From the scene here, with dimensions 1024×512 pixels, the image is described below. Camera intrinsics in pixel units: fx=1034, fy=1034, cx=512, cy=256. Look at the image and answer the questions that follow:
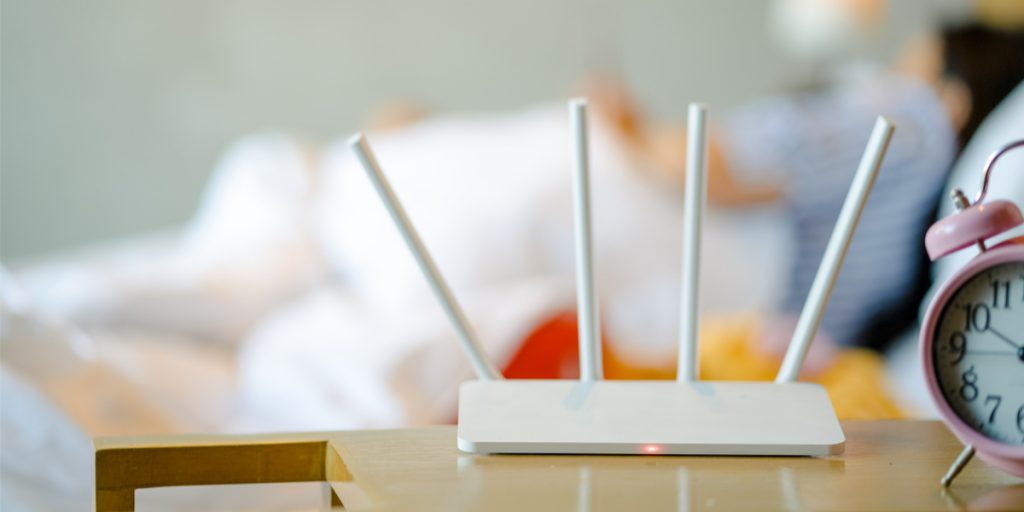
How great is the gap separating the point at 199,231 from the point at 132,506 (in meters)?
1.48

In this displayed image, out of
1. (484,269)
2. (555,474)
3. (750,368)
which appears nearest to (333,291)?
(484,269)

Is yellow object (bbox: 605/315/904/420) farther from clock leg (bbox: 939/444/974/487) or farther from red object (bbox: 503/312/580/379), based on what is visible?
clock leg (bbox: 939/444/974/487)

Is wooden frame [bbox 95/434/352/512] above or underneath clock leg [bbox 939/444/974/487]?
above

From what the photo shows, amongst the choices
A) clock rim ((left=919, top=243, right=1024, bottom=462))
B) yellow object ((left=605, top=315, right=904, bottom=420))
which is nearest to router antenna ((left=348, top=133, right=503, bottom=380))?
clock rim ((left=919, top=243, right=1024, bottom=462))

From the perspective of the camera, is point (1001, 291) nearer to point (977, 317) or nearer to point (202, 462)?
point (977, 317)

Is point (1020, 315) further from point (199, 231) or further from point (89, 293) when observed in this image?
point (199, 231)

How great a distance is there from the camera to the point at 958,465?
0.46 metres

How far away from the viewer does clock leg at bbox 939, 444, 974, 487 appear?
0.46 m

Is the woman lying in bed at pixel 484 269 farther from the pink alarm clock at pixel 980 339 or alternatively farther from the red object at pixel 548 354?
the pink alarm clock at pixel 980 339

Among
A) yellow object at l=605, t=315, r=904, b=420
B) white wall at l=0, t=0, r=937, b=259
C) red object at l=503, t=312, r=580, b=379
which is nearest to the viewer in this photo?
yellow object at l=605, t=315, r=904, b=420

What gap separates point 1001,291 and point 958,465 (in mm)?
80

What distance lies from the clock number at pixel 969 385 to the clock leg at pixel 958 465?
2cm

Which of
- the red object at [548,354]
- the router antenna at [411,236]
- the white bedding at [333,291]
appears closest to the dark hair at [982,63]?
the white bedding at [333,291]

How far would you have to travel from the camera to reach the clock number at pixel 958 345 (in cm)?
47
